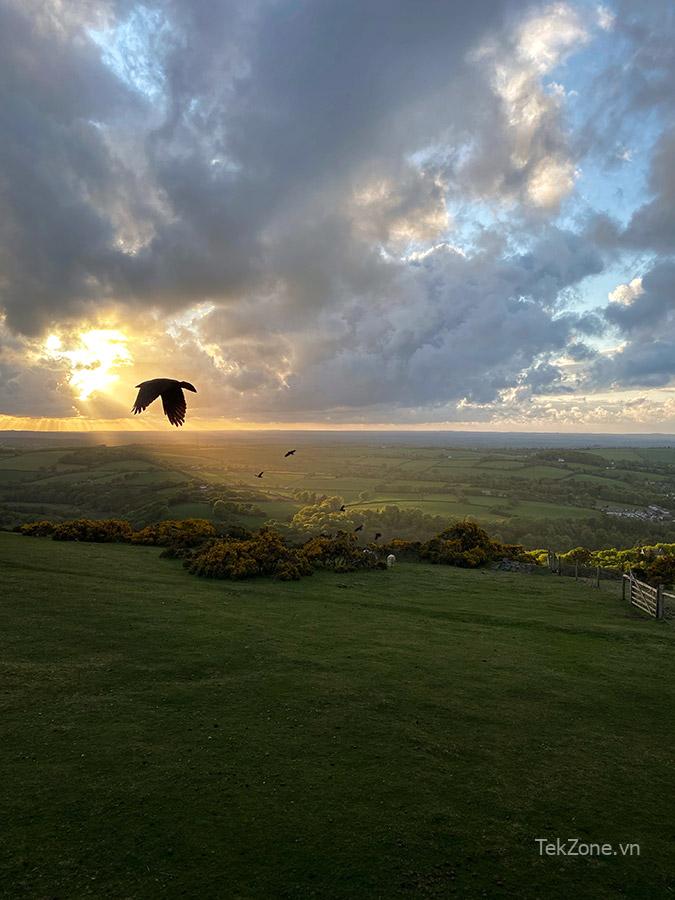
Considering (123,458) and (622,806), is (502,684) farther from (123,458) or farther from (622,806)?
(123,458)

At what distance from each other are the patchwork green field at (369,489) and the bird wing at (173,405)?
998 inches

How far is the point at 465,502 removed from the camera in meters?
75.9

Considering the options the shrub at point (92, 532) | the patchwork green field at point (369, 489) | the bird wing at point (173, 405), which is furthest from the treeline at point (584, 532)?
the bird wing at point (173, 405)

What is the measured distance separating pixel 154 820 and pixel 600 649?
495 inches

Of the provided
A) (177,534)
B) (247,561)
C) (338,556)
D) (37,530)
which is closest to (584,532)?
(338,556)

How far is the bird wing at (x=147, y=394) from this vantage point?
765cm

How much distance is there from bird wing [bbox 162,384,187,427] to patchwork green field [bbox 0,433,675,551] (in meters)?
25.4

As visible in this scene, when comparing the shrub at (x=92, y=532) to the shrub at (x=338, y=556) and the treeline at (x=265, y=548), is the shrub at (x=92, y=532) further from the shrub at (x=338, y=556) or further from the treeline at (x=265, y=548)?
the shrub at (x=338, y=556)

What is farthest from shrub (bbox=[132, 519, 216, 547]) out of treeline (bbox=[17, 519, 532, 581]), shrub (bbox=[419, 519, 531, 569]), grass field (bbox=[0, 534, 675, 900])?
shrub (bbox=[419, 519, 531, 569])

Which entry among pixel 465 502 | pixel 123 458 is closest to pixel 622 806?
pixel 465 502

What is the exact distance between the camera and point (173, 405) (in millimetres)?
8273

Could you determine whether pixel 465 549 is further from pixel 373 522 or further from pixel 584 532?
pixel 584 532

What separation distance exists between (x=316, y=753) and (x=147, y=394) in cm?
Answer: 645

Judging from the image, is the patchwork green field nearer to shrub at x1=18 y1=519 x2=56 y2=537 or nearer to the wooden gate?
shrub at x1=18 y1=519 x2=56 y2=537
